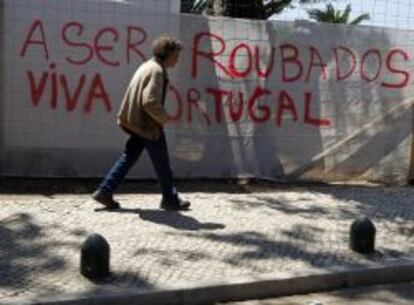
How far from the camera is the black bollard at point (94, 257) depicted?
20.2ft

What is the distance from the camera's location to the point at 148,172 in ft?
31.6

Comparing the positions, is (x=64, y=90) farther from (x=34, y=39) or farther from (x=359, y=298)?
(x=359, y=298)

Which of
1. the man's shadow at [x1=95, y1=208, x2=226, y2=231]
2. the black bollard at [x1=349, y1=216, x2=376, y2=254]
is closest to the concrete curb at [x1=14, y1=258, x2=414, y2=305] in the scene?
the black bollard at [x1=349, y1=216, x2=376, y2=254]

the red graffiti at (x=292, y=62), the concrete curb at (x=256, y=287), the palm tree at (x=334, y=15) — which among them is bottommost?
the concrete curb at (x=256, y=287)

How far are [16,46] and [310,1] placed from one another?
10.00 m

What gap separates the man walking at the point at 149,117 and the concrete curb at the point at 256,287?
1.98 metres

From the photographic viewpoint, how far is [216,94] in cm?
978

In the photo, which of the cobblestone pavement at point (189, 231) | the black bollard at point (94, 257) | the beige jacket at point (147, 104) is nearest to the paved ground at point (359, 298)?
the cobblestone pavement at point (189, 231)

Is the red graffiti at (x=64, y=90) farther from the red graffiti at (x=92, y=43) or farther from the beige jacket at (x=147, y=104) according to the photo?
the beige jacket at (x=147, y=104)

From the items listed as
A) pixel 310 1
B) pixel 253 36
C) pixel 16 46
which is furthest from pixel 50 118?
pixel 310 1

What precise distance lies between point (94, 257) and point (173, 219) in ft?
6.41

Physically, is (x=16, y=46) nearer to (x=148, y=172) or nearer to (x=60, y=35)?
(x=60, y=35)

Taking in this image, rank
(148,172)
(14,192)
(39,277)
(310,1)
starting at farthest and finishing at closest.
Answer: (310,1) → (148,172) → (14,192) → (39,277)

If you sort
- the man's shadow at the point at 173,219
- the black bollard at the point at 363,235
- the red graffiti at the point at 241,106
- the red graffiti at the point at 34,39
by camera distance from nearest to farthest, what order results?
the black bollard at the point at 363,235, the man's shadow at the point at 173,219, the red graffiti at the point at 34,39, the red graffiti at the point at 241,106
